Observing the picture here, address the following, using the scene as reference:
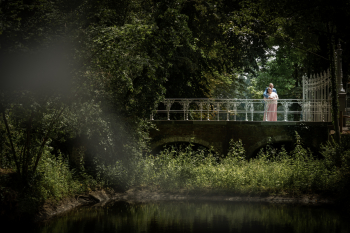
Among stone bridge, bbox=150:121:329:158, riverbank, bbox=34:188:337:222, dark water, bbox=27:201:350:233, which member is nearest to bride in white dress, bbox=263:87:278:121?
stone bridge, bbox=150:121:329:158

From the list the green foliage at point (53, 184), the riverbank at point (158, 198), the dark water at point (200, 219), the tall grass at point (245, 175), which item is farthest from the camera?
the tall grass at point (245, 175)

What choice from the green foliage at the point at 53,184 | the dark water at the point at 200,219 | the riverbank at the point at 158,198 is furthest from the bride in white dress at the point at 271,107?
the green foliage at the point at 53,184

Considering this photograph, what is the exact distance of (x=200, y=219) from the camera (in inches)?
393

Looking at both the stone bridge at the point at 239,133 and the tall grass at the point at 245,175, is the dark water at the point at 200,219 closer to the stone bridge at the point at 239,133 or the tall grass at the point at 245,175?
the tall grass at the point at 245,175

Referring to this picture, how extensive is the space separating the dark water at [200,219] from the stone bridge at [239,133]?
5.06 metres

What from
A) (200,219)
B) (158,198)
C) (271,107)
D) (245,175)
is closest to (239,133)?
(271,107)

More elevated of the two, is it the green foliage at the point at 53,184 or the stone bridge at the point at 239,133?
the stone bridge at the point at 239,133

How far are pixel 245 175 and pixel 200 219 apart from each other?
3.31m

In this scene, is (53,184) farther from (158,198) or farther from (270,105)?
(270,105)

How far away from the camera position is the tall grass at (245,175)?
40.0 feet

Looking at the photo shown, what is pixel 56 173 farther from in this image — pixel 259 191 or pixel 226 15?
pixel 226 15

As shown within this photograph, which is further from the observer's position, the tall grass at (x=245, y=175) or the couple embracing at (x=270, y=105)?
the couple embracing at (x=270, y=105)

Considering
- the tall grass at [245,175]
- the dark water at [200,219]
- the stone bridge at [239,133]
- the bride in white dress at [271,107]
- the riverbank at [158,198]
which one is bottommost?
the dark water at [200,219]

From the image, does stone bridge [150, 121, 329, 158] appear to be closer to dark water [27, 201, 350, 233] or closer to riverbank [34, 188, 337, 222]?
riverbank [34, 188, 337, 222]
